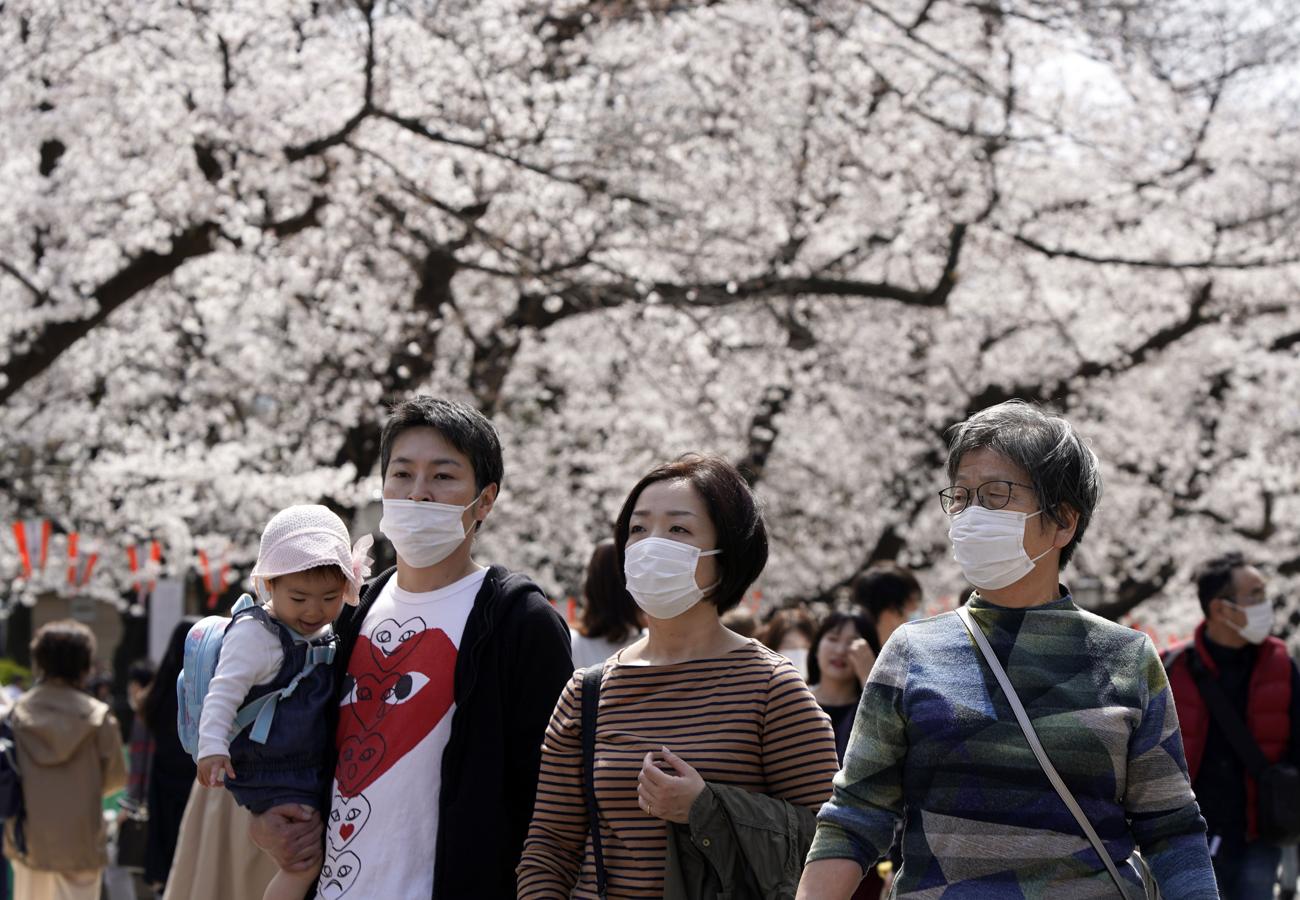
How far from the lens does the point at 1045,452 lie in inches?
114

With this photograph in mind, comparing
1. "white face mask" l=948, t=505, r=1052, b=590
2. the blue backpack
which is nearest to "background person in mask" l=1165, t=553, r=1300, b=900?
"white face mask" l=948, t=505, r=1052, b=590

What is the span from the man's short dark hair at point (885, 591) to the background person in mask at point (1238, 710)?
3.71ft

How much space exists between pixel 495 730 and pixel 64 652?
5.12m

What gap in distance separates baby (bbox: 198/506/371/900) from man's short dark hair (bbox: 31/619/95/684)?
15.0ft

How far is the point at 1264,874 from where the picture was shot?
6.08 metres

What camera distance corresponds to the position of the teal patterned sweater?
2.65 meters

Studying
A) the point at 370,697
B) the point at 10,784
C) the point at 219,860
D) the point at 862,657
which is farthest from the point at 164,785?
the point at 370,697

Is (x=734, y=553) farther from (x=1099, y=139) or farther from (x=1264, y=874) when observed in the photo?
(x=1099, y=139)

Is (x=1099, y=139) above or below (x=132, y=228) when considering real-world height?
above

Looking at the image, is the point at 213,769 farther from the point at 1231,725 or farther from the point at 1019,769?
the point at 1231,725

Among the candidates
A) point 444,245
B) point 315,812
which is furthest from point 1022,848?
point 444,245

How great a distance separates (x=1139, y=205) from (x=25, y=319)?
34.8ft

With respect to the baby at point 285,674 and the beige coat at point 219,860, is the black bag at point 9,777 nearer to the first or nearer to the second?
the beige coat at point 219,860

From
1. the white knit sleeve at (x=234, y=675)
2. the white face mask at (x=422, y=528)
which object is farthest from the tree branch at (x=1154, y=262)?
the white knit sleeve at (x=234, y=675)
